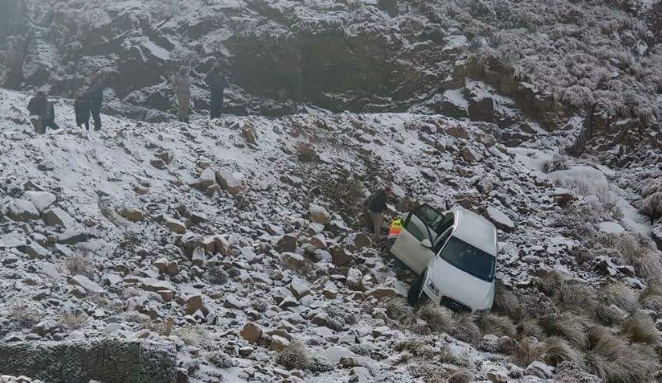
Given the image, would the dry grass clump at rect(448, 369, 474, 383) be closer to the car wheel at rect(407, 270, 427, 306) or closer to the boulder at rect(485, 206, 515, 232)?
the car wheel at rect(407, 270, 427, 306)

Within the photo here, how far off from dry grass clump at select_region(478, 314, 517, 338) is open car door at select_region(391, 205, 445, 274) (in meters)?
1.65

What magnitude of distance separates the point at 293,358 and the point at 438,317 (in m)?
3.12

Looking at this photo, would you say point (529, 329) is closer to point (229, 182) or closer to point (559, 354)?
point (559, 354)

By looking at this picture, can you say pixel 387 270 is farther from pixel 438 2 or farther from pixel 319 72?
pixel 438 2

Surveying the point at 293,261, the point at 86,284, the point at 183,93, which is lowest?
the point at 293,261

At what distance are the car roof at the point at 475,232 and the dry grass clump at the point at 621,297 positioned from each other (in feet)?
7.71

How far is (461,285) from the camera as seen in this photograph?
10438mm

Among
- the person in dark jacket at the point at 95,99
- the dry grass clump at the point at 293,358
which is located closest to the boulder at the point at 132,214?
the dry grass clump at the point at 293,358

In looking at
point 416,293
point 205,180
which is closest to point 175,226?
point 205,180

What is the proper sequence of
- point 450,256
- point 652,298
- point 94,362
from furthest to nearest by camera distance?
point 652,298 < point 450,256 < point 94,362

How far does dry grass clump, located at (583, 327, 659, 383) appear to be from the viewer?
9055mm

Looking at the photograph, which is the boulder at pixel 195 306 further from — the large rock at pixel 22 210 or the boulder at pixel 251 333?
the large rock at pixel 22 210

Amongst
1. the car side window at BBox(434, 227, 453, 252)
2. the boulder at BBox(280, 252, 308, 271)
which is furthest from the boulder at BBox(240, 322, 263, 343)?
the car side window at BBox(434, 227, 453, 252)

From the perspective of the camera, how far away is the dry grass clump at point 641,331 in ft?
33.9
